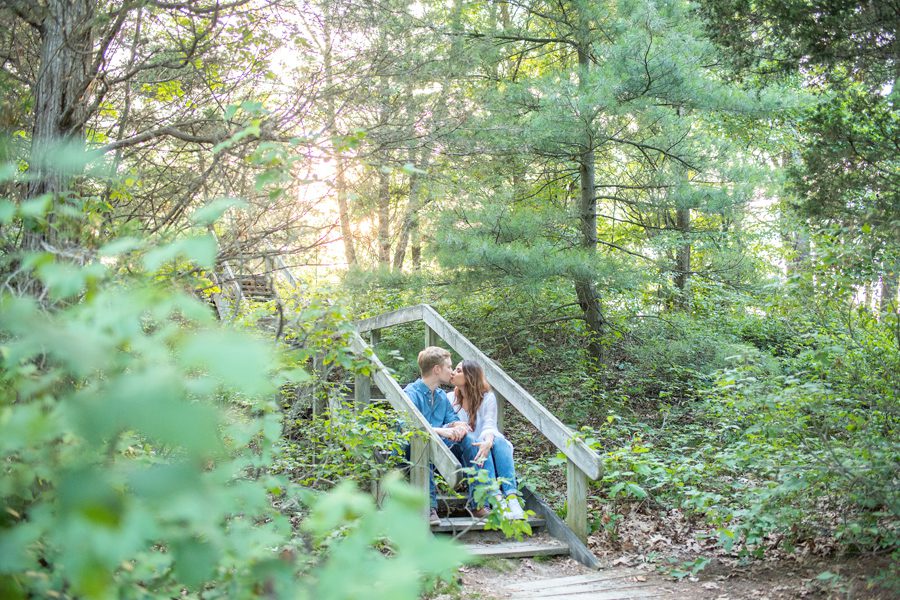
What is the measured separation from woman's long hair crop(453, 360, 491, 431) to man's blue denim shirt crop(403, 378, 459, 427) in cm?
16

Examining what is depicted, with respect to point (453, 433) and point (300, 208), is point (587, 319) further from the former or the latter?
point (300, 208)

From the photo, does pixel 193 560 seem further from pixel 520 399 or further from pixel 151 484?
pixel 520 399

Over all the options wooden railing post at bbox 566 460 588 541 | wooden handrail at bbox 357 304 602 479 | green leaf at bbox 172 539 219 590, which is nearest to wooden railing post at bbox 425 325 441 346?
wooden handrail at bbox 357 304 602 479

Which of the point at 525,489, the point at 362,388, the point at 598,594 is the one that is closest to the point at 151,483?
the point at 598,594

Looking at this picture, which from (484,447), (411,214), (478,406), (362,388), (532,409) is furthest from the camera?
(411,214)

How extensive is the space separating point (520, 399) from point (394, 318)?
8.06ft

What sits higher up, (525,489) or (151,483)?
(151,483)

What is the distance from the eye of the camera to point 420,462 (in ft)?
15.7

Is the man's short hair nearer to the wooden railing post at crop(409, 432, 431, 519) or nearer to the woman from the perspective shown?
the woman

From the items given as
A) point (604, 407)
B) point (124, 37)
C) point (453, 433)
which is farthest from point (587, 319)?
point (124, 37)

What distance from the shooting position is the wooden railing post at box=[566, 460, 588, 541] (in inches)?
186

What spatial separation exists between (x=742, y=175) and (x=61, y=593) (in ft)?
25.7

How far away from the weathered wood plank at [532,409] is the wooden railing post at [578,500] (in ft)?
0.40

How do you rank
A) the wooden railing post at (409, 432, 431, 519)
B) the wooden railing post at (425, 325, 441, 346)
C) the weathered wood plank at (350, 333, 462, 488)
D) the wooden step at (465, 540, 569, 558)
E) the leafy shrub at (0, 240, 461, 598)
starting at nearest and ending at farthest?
the leafy shrub at (0, 240, 461, 598), the weathered wood plank at (350, 333, 462, 488), the wooden step at (465, 540, 569, 558), the wooden railing post at (409, 432, 431, 519), the wooden railing post at (425, 325, 441, 346)
